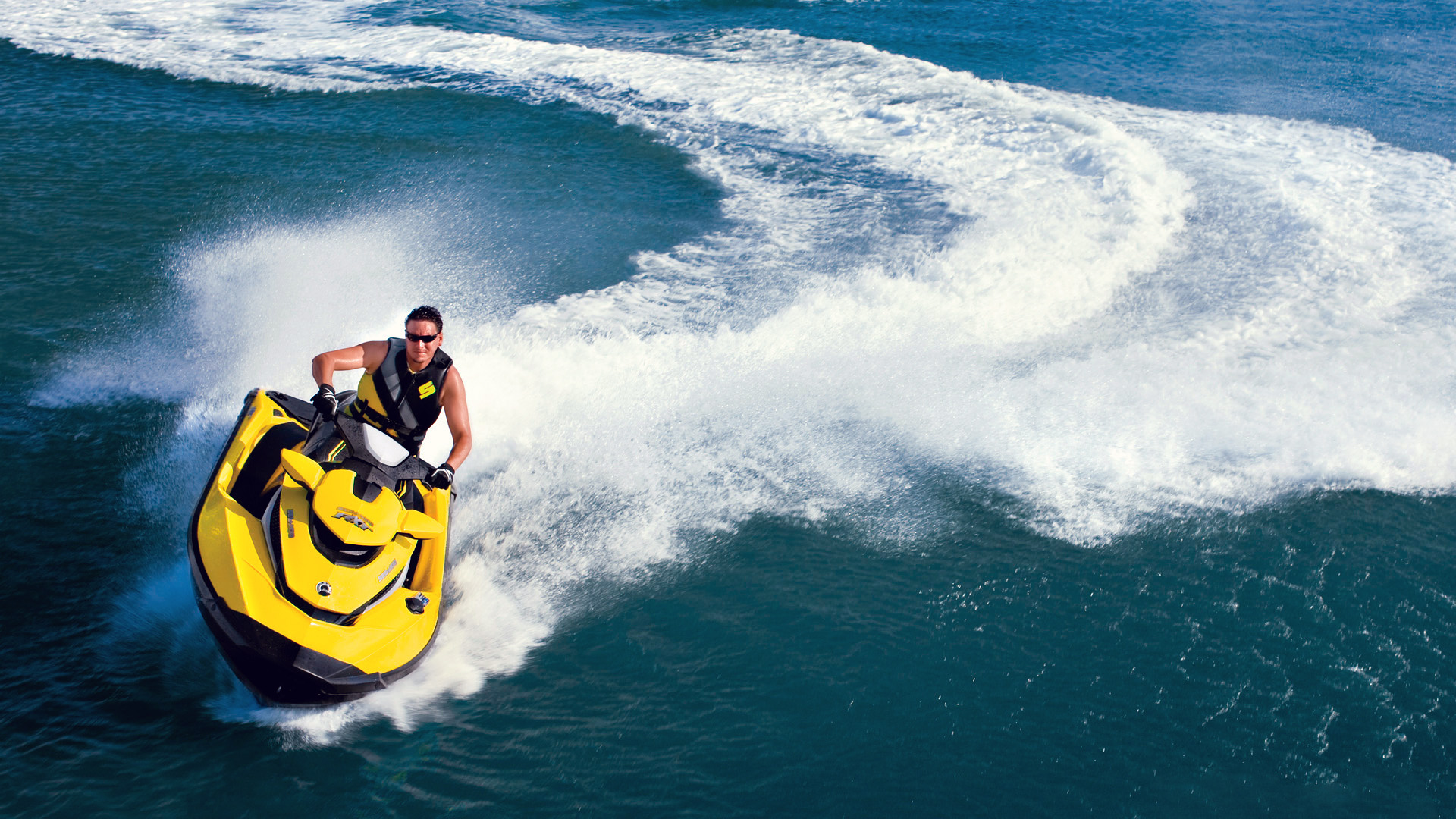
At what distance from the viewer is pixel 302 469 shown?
424 cm

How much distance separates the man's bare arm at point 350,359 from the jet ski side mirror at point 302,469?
1.94ft

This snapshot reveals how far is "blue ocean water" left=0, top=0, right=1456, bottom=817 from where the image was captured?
168 inches

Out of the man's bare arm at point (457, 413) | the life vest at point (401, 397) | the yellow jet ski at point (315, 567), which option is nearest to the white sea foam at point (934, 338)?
the yellow jet ski at point (315, 567)

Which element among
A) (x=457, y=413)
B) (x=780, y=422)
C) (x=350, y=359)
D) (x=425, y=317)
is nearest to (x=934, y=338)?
(x=780, y=422)

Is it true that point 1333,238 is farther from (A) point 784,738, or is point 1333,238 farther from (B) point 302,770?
(B) point 302,770

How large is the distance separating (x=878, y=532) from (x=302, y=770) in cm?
324

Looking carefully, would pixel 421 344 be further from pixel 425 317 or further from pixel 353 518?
pixel 353 518

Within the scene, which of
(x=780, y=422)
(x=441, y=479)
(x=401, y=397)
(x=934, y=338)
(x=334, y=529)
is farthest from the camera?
(x=934, y=338)

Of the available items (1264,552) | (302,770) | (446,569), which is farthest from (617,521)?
(1264,552)

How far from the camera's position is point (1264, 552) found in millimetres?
5430

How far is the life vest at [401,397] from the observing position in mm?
4793

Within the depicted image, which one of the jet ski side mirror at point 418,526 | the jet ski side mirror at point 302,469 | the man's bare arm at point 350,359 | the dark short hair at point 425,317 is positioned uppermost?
the dark short hair at point 425,317

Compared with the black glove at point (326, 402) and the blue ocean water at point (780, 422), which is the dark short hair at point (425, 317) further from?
the blue ocean water at point (780, 422)

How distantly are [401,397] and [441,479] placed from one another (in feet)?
1.86
